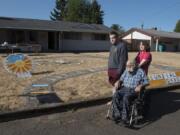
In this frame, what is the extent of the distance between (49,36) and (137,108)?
2410 centimetres

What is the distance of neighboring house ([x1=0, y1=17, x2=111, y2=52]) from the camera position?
24656 millimetres

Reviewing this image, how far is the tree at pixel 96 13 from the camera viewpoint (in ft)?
204

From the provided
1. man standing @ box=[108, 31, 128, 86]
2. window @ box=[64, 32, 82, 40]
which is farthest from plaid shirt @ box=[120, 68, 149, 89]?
window @ box=[64, 32, 82, 40]

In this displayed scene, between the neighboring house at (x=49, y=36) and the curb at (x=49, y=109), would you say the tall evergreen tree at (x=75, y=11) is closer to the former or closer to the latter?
the neighboring house at (x=49, y=36)

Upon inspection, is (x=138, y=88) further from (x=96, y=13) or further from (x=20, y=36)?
(x=96, y=13)

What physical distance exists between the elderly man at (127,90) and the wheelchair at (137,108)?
0.35 feet

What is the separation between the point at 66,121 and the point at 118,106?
1040 mm

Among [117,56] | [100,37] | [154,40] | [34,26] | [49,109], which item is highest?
[34,26]

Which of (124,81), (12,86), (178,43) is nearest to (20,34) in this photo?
(12,86)

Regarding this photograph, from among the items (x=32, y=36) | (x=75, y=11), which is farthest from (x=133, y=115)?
(x=75, y=11)

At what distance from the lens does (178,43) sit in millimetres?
42281

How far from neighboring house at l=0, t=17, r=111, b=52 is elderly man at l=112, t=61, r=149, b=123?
18.9 metres

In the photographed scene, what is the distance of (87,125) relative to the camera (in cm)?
469

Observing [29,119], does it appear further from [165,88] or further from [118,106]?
[165,88]
